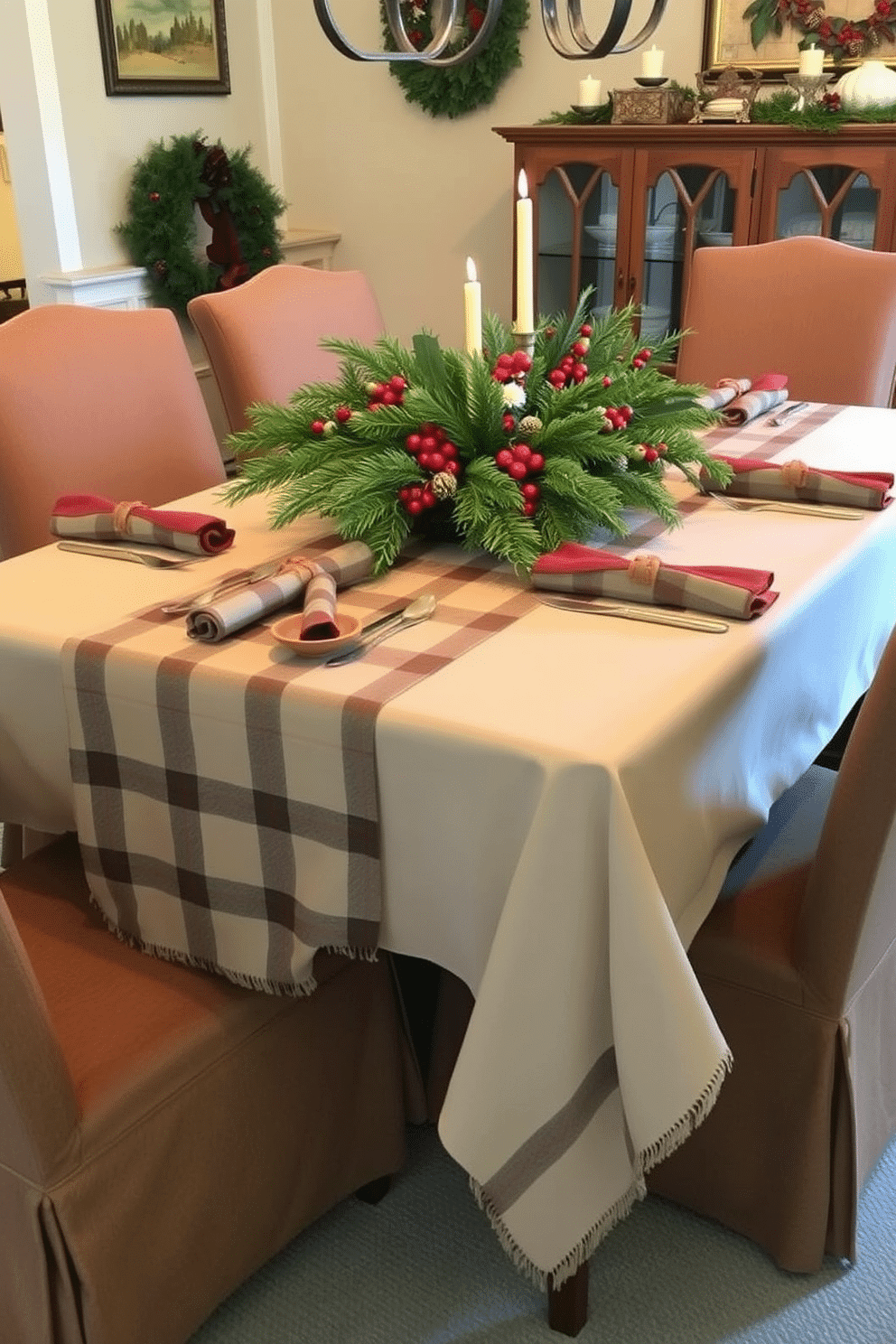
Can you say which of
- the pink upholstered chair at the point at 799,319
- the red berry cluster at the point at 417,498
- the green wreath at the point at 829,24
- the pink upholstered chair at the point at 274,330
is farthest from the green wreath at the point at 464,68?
the red berry cluster at the point at 417,498

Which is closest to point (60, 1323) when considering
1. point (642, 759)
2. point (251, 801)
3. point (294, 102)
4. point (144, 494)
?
point (251, 801)

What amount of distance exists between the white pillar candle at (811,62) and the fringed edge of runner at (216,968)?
112 inches

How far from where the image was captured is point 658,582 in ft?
4.44

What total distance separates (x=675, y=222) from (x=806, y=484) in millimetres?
2009

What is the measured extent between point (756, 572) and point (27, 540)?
3.67 feet

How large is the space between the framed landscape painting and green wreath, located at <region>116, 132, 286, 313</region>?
18cm

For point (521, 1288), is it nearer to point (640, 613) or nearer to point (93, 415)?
point (640, 613)

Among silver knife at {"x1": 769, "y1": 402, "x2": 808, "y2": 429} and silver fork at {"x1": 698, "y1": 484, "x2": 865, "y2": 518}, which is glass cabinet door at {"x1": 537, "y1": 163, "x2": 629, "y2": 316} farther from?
silver fork at {"x1": 698, "y1": 484, "x2": 865, "y2": 518}

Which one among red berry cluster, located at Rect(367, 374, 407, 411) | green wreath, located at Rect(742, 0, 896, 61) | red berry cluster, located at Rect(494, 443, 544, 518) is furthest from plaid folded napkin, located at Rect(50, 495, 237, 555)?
green wreath, located at Rect(742, 0, 896, 61)

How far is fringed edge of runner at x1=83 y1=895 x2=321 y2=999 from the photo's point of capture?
4.13ft

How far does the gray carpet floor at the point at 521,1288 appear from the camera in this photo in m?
1.43

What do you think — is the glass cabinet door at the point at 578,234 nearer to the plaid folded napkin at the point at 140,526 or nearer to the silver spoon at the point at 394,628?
the plaid folded napkin at the point at 140,526

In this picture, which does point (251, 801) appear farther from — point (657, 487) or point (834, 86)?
point (834, 86)

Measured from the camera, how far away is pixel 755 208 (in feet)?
10.9
